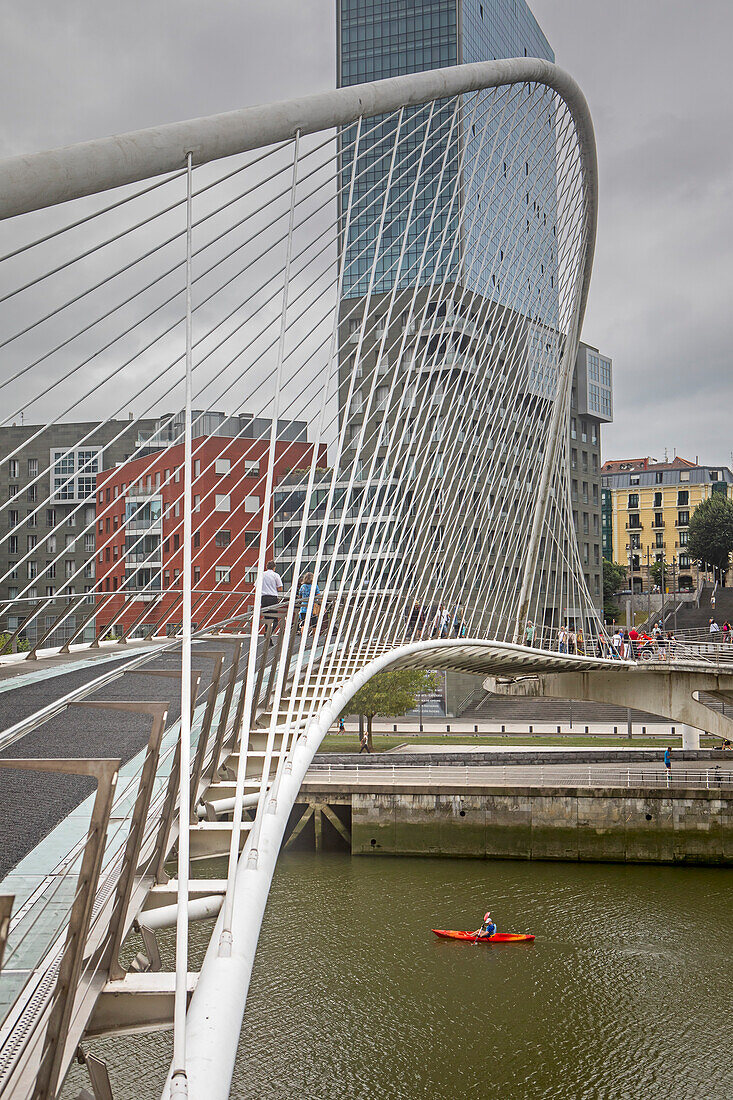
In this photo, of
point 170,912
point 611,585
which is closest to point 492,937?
point 170,912

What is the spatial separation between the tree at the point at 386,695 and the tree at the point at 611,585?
36428 mm

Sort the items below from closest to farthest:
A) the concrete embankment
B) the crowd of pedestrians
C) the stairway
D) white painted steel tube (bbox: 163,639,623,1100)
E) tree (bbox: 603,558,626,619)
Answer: white painted steel tube (bbox: 163,639,623,1100), the crowd of pedestrians, the concrete embankment, the stairway, tree (bbox: 603,558,626,619)

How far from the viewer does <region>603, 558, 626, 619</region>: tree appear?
70.9 meters

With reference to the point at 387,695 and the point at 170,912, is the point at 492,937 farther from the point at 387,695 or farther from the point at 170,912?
the point at 387,695

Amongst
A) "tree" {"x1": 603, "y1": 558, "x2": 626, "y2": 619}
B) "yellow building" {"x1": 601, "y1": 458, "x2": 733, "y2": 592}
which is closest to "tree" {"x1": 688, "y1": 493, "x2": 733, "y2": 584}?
"tree" {"x1": 603, "y1": 558, "x2": 626, "y2": 619}

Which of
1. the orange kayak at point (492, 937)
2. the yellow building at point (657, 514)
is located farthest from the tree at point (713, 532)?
the orange kayak at point (492, 937)

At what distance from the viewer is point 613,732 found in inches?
1535

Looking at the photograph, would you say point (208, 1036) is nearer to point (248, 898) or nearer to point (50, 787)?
point (248, 898)

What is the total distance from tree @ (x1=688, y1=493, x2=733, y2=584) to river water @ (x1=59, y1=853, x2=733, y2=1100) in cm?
5601

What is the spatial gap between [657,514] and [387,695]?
203ft

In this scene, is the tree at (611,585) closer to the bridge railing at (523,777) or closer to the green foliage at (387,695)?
the green foliage at (387,695)

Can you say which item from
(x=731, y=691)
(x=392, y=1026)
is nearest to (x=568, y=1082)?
(x=392, y=1026)

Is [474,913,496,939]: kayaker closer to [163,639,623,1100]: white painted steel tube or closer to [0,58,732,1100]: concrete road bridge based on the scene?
[0,58,732,1100]: concrete road bridge

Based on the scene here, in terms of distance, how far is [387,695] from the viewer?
114 ft
